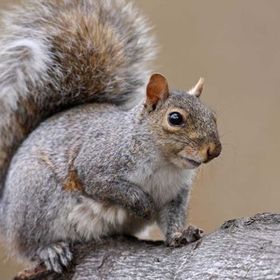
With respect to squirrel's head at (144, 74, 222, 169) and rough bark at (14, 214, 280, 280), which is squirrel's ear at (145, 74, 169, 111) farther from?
rough bark at (14, 214, 280, 280)

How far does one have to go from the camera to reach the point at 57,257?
1.62 m

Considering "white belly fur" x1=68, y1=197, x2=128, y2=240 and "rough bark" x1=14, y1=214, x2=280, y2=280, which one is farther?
"white belly fur" x1=68, y1=197, x2=128, y2=240

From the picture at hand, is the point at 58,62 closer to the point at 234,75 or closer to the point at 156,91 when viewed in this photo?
the point at 156,91

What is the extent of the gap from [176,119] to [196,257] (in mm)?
246

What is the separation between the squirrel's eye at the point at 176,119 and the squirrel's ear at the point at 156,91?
0.17ft

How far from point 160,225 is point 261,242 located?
12.1 inches

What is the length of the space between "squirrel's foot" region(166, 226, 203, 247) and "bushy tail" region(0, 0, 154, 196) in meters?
0.41

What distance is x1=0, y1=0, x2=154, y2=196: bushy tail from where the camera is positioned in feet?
5.97

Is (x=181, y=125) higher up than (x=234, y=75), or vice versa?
(x=234, y=75)

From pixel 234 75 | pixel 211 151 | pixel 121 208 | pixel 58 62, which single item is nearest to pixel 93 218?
pixel 121 208

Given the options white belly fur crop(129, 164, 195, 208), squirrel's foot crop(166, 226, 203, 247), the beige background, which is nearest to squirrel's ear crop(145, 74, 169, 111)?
white belly fur crop(129, 164, 195, 208)

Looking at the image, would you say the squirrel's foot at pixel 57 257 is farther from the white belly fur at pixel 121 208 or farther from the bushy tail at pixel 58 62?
the bushy tail at pixel 58 62

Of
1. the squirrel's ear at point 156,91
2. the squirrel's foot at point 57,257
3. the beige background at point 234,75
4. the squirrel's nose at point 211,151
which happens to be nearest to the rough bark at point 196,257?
the squirrel's foot at point 57,257

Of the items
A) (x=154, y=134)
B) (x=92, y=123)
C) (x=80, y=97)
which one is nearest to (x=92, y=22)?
(x=80, y=97)
